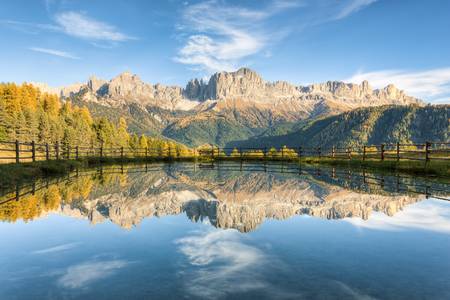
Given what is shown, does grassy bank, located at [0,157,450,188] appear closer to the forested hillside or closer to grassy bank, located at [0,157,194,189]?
grassy bank, located at [0,157,194,189]

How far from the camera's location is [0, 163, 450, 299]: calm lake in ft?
16.4

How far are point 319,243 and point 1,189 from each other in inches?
562

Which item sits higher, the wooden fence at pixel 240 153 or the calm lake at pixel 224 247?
the wooden fence at pixel 240 153

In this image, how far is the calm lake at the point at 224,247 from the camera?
4.99m

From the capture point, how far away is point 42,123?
82.1 metres

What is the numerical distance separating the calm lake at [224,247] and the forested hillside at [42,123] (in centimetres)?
5550

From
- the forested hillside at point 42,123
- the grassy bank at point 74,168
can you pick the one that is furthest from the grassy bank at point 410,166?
the forested hillside at point 42,123

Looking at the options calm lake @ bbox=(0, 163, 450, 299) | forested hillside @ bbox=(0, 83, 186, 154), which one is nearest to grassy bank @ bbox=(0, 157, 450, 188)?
calm lake @ bbox=(0, 163, 450, 299)

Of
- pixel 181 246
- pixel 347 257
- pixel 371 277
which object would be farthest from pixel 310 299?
pixel 181 246

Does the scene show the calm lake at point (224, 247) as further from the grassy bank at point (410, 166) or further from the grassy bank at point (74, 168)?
the grassy bank at point (410, 166)

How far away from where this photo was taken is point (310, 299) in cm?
463

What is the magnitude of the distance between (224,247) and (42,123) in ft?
288

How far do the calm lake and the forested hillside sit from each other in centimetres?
5550

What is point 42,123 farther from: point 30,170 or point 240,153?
point 30,170
